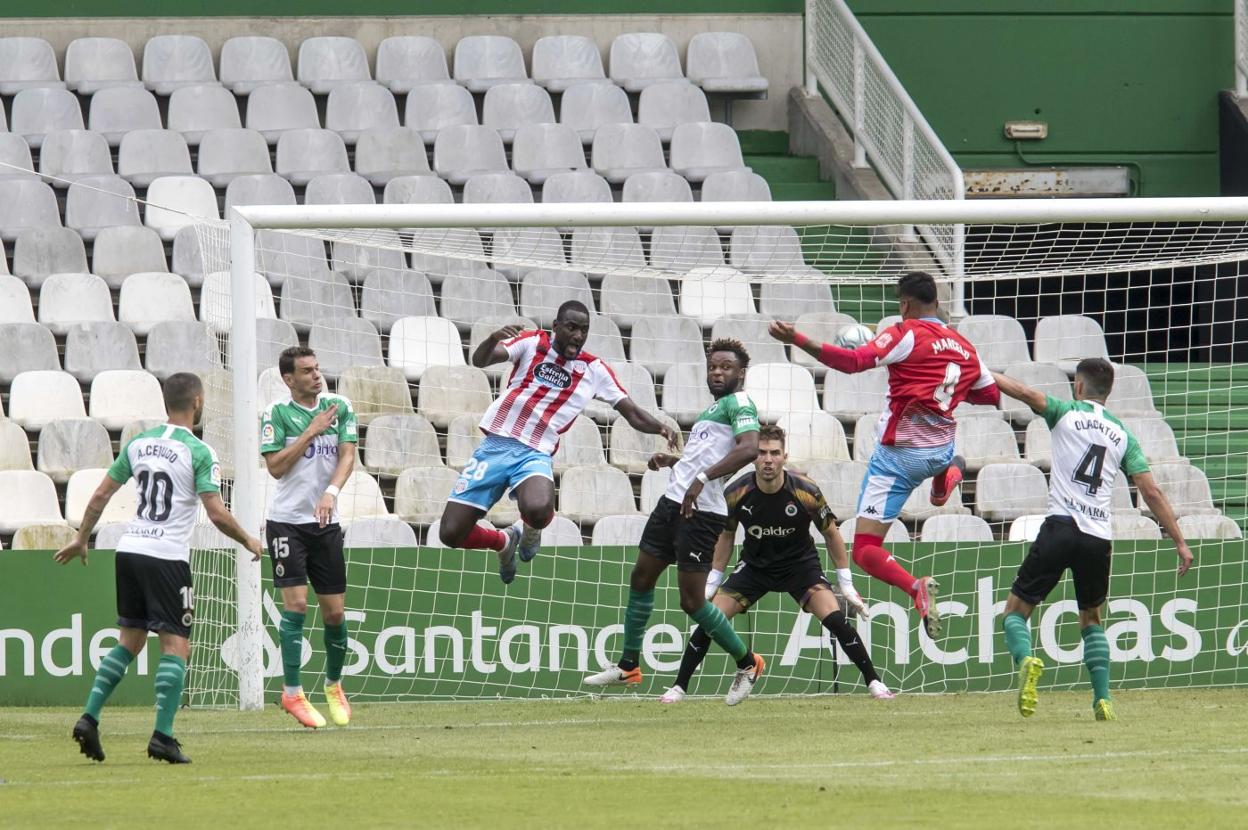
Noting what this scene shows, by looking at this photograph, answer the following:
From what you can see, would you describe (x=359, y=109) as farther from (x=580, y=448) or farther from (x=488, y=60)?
(x=580, y=448)

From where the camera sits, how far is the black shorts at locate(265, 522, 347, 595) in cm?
959

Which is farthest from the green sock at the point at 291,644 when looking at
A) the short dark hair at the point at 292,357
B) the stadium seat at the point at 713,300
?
the stadium seat at the point at 713,300

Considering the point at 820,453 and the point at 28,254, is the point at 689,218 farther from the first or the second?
the point at 28,254

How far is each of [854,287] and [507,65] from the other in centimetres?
407

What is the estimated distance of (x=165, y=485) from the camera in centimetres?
786

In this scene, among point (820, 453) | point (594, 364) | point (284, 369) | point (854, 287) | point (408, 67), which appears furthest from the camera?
point (408, 67)

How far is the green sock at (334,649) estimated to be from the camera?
9727mm

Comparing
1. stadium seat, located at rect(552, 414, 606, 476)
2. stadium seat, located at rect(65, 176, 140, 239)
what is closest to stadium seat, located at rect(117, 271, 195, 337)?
stadium seat, located at rect(65, 176, 140, 239)

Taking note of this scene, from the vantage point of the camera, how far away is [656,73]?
56.4ft

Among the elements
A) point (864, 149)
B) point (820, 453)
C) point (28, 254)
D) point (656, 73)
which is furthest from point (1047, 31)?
point (28, 254)

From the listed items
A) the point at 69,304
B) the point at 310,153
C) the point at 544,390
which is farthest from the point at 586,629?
the point at 310,153

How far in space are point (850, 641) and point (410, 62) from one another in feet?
27.2

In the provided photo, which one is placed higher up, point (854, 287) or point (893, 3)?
point (893, 3)

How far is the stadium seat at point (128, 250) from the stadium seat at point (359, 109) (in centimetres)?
246
